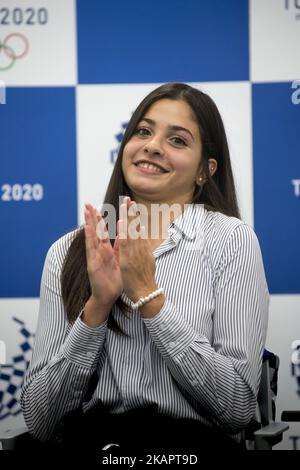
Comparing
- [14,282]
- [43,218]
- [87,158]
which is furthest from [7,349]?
[87,158]

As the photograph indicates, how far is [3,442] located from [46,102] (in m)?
1.20

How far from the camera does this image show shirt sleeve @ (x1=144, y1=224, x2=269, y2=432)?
60.1 inches

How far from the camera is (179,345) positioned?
5.00 ft

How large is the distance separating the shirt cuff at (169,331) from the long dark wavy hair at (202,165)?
30cm

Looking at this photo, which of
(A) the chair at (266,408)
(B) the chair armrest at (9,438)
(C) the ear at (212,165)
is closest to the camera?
(B) the chair armrest at (9,438)

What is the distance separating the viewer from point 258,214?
2359 mm

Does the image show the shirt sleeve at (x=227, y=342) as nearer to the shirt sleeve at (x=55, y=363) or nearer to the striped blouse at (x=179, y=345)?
the striped blouse at (x=179, y=345)

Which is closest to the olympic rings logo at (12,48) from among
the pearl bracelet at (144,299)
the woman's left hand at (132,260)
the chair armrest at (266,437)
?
the woman's left hand at (132,260)

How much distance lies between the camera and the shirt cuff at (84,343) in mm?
1578

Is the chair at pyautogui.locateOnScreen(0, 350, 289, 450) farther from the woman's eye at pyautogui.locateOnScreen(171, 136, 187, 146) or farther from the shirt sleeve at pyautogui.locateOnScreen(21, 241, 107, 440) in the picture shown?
the woman's eye at pyautogui.locateOnScreen(171, 136, 187, 146)

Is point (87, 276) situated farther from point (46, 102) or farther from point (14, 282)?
point (46, 102)

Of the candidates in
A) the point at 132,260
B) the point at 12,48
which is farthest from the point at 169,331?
the point at 12,48

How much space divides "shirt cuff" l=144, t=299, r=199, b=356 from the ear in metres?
0.49
